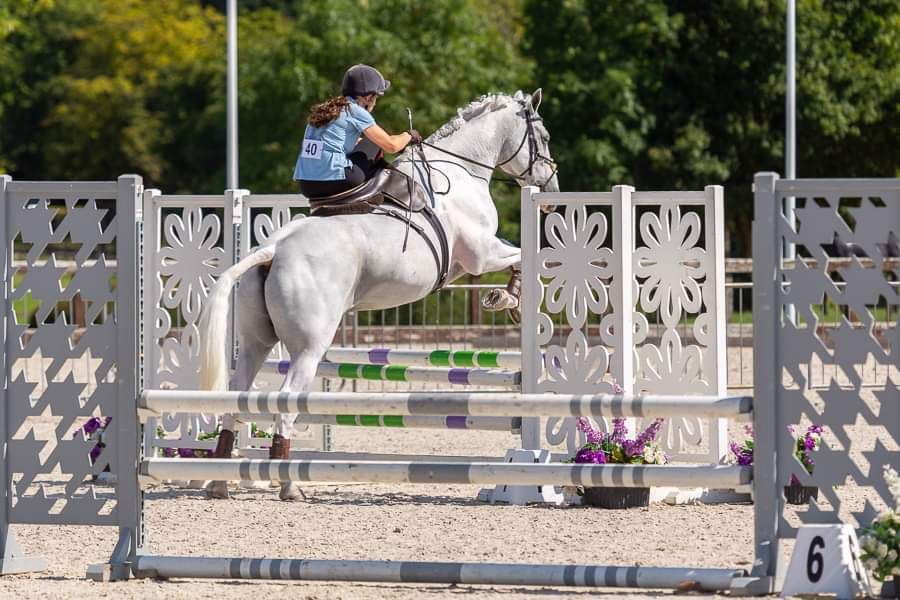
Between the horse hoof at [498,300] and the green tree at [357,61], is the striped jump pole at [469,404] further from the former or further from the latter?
the green tree at [357,61]

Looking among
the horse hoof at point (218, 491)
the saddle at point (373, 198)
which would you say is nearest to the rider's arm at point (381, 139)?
the saddle at point (373, 198)

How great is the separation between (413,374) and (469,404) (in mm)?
3306

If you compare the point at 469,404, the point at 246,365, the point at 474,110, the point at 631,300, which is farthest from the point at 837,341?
the point at 474,110

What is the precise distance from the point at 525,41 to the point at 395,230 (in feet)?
73.4

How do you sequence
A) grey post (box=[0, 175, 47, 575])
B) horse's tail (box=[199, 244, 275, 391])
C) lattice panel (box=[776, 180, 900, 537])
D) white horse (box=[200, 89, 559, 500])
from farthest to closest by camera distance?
white horse (box=[200, 89, 559, 500]) < horse's tail (box=[199, 244, 275, 391]) < grey post (box=[0, 175, 47, 575]) < lattice panel (box=[776, 180, 900, 537])

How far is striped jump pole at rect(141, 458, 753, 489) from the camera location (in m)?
5.83

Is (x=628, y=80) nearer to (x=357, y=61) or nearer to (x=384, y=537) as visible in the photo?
(x=357, y=61)

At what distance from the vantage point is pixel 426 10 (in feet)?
102

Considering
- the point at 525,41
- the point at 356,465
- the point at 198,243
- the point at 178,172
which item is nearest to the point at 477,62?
the point at 525,41

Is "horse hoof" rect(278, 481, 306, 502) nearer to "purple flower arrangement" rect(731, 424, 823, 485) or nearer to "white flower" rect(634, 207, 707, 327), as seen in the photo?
"white flower" rect(634, 207, 707, 327)

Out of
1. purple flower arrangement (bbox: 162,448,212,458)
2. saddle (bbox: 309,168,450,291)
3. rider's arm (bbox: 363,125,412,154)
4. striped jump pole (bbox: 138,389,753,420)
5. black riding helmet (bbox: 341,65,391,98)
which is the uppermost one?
black riding helmet (bbox: 341,65,391,98)

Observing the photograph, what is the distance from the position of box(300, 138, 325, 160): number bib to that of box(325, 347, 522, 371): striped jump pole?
4.85ft

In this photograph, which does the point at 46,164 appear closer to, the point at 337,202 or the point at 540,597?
the point at 337,202

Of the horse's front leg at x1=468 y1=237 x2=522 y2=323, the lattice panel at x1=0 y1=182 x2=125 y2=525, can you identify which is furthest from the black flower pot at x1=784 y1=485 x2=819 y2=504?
the lattice panel at x1=0 y1=182 x2=125 y2=525
